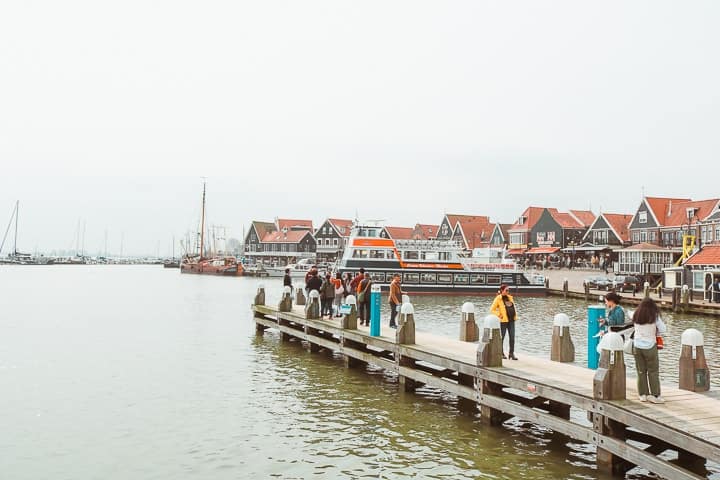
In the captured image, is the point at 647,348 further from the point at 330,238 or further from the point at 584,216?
the point at 330,238

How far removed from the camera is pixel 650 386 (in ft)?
32.7

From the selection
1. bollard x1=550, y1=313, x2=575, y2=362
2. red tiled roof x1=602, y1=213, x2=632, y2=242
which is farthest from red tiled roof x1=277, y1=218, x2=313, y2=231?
bollard x1=550, y1=313, x2=575, y2=362

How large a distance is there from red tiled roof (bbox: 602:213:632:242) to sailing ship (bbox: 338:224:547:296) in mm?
30937

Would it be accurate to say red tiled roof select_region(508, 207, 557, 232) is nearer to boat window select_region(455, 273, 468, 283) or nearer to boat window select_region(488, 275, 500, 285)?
boat window select_region(488, 275, 500, 285)

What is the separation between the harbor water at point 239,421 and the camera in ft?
35.9

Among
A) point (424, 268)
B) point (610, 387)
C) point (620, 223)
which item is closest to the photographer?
point (610, 387)

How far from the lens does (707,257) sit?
43.7m

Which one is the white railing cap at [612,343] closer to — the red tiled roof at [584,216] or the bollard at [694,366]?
the bollard at [694,366]

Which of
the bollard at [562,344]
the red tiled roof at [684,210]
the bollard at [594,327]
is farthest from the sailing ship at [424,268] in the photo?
the bollard at [594,327]

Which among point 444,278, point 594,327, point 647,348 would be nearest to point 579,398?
point 647,348

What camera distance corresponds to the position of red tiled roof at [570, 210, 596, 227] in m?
92.7

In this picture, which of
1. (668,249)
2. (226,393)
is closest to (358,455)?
(226,393)

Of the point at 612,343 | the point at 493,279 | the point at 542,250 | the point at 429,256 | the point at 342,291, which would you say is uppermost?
the point at 542,250

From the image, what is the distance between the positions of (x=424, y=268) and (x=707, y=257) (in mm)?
22943
